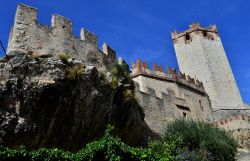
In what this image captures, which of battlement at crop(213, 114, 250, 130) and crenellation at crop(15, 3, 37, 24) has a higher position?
crenellation at crop(15, 3, 37, 24)

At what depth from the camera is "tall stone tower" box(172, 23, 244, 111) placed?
3742 centimetres

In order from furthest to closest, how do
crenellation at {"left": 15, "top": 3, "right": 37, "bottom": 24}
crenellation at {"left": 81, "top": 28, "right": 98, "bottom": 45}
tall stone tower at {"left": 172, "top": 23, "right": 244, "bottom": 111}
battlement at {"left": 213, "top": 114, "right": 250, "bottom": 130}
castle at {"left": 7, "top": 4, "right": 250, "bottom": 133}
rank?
tall stone tower at {"left": 172, "top": 23, "right": 244, "bottom": 111}, battlement at {"left": 213, "top": 114, "right": 250, "bottom": 130}, crenellation at {"left": 81, "top": 28, "right": 98, "bottom": 45}, castle at {"left": 7, "top": 4, "right": 250, "bottom": 133}, crenellation at {"left": 15, "top": 3, "right": 37, "bottom": 24}

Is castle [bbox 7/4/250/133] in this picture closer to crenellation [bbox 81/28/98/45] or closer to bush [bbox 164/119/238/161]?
crenellation [bbox 81/28/98/45]

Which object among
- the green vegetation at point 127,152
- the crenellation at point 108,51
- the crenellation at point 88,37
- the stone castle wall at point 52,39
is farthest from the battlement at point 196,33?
the stone castle wall at point 52,39

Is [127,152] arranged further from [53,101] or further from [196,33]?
[196,33]

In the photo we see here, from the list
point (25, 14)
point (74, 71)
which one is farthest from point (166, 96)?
point (25, 14)

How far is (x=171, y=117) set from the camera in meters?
26.1

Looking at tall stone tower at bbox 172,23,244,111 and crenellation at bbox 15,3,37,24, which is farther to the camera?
tall stone tower at bbox 172,23,244,111

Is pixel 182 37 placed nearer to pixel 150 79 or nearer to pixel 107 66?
pixel 150 79

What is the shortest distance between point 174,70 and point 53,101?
65.1 ft

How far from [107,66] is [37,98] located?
175 inches

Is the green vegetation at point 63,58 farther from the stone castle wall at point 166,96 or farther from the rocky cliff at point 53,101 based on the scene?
the stone castle wall at point 166,96

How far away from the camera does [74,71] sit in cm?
1505

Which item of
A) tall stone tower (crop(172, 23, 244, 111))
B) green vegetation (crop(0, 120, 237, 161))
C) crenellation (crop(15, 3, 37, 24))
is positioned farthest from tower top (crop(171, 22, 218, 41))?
crenellation (crop(15, 3, 37, 24))
